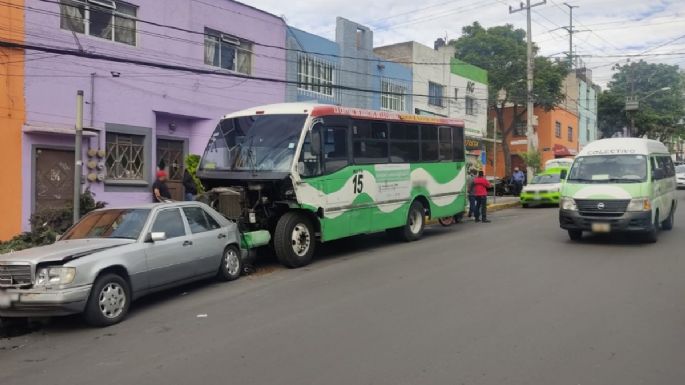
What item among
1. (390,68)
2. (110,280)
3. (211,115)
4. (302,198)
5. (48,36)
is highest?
(390,68)

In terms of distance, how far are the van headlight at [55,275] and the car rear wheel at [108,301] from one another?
0.31 m

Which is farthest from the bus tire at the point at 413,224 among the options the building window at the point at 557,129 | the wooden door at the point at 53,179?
the building window at the point at 557,129

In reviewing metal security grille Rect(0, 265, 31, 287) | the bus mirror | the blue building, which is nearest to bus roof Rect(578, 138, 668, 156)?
the bus mirror

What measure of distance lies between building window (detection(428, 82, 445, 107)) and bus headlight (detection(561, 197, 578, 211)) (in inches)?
611

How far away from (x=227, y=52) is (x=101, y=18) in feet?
13.6

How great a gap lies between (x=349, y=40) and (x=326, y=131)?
12.0m

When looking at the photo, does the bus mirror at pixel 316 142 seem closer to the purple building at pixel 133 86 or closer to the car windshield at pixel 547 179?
the purple building at pixel 133 86

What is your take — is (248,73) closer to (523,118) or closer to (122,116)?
(122,116)

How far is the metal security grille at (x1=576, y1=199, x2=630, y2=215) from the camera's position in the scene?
11.5 metres

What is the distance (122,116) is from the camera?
14.0m

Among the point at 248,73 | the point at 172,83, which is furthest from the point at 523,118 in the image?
the point at 172,83

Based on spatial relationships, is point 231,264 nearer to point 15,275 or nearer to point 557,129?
point 15,275

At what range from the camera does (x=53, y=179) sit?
12.8m

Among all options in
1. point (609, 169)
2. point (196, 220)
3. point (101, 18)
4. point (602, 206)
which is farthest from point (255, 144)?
point (609, 169)
